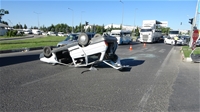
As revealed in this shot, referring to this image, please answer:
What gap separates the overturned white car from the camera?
692cm

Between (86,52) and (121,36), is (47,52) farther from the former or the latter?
(121,36)

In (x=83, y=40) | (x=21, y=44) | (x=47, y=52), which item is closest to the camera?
(x=83, y=40)

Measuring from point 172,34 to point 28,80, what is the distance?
123ft

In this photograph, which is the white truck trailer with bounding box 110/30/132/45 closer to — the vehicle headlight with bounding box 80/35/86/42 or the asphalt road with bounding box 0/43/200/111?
the vehicle headlight with bounding box 80/35/86/42

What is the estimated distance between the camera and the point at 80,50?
727 cm

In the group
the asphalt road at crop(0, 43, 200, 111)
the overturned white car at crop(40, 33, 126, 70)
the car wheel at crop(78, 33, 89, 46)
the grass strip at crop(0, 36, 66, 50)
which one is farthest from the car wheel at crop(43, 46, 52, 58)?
the grass strip at crop(0, 36, 66, 50)

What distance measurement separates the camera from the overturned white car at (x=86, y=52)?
6.92 meters

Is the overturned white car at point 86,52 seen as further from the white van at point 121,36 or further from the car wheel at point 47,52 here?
the white van at point 121,36

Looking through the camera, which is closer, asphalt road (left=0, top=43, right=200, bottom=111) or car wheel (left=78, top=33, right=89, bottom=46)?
asphalt road (left=0, top=43, right=200, bottom=111)

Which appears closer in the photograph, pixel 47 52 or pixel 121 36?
pixel 47 52

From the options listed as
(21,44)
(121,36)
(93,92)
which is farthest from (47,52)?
(121,36)

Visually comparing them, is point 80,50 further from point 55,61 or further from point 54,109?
point 54,109

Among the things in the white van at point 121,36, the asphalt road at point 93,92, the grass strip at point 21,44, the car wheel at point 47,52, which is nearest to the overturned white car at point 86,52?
the car wheel at point 47,52

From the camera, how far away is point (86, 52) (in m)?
7.18
